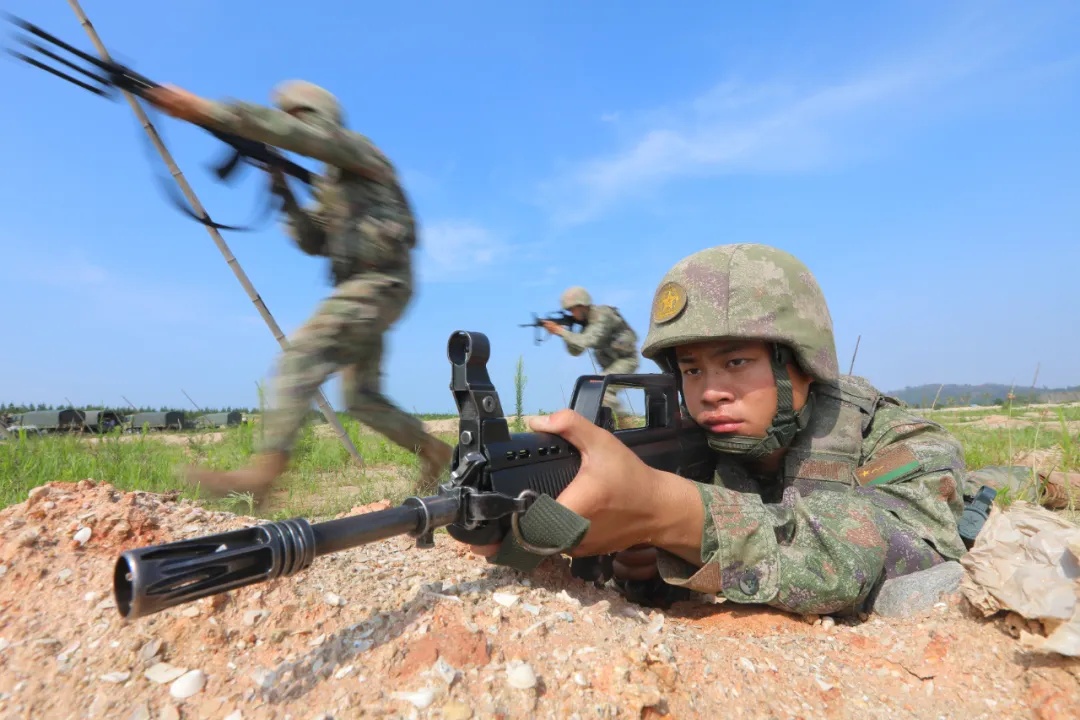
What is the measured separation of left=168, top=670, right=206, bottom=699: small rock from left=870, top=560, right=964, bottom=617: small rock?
2.14 m

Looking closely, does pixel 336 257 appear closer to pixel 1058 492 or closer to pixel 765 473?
pixel 765 473

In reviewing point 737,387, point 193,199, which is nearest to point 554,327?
point 193,199

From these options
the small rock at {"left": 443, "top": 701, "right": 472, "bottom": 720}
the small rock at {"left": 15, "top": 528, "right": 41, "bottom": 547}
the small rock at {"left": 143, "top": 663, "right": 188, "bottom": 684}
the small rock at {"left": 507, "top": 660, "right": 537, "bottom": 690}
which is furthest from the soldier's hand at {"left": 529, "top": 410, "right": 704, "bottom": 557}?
the small rock at {"left": 15, "top": 528, "right": 41, "bottom": 547}

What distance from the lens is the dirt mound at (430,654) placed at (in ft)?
4.38

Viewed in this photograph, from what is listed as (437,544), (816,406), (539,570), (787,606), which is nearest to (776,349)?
(816,406)

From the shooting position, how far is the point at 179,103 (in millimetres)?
2938

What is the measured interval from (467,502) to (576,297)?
676 centimetres

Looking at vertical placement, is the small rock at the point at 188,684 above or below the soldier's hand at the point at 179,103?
below

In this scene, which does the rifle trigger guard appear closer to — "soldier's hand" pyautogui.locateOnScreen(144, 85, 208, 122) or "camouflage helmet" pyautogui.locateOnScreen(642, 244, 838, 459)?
"camouflage helmet" pyautogui.locateOnScreen(642, 244, 838, 459)

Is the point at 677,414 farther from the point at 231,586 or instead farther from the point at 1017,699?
the point at 231,586

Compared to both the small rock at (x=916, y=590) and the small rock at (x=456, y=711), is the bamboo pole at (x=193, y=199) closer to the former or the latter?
the small rock at (x=456, y=711)

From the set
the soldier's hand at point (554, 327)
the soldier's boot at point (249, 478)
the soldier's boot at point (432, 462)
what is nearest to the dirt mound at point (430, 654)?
the soldier's boot at point (249, 478)

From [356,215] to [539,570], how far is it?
223cm

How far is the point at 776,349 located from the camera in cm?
266
